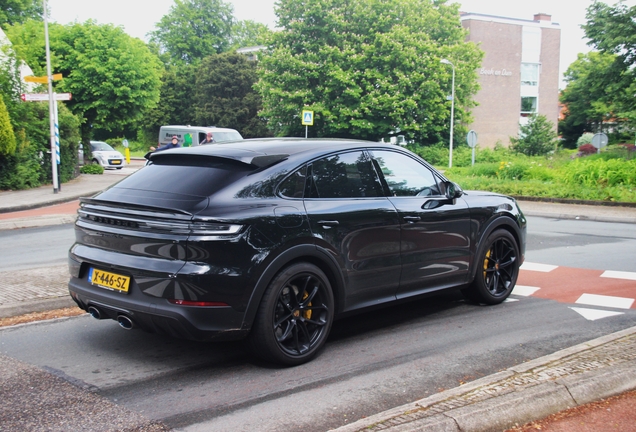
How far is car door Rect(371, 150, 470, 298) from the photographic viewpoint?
5.85m

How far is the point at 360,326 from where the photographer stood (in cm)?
623

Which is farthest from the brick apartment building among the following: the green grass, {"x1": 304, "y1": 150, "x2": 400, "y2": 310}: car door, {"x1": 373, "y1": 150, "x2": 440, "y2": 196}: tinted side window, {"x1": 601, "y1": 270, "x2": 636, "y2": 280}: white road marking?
{"x1": 304, "y1": 150, "x2": 400, "y2": 310}: car door

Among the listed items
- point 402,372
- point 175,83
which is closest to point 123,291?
point 402,372

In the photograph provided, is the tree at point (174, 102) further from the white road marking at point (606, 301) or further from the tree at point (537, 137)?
the white road marking at point (606, 301)

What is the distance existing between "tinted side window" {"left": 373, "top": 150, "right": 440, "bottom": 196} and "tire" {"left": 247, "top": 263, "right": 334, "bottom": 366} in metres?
1.34

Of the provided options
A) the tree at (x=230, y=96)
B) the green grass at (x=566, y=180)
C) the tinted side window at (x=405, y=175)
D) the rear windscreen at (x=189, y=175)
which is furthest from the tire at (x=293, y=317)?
the tree at (x=230, y=96)

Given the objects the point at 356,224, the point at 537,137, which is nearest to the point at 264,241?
the point at 356,224

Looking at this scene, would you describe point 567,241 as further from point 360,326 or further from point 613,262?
point 360,326

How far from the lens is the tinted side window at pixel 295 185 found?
502 cm

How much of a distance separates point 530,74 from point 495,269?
60922mm

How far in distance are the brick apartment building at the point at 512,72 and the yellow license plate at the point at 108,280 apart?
57549 millimetres

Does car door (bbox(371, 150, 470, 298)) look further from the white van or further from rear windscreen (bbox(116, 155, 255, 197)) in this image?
the white van

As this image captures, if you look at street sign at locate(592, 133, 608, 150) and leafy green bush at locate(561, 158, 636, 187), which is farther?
street sign at locate(592, 133, 608, 150)

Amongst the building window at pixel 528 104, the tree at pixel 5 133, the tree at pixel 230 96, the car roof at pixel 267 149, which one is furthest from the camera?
the tree at pixel 230 96
